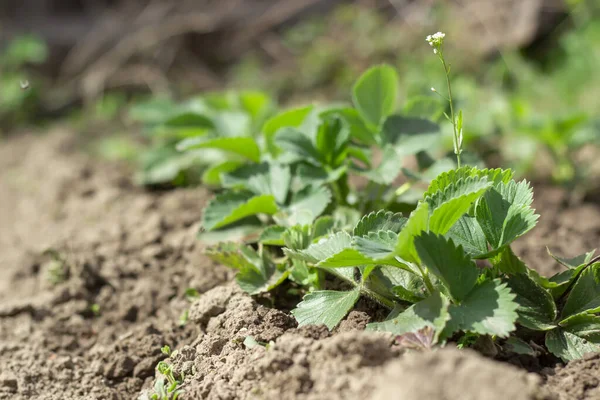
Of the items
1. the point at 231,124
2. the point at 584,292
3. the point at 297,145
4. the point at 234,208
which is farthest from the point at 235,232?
the point at 584,292

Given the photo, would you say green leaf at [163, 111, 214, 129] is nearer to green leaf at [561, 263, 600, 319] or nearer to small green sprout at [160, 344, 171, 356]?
small green sprout at [160, 344, 171, 356]

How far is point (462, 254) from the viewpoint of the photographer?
4.45 ft

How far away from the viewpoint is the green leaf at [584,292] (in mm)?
1483

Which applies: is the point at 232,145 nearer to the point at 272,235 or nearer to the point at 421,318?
the point at 272,235

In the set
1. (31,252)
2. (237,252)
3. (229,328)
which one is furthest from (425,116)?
(31,252)

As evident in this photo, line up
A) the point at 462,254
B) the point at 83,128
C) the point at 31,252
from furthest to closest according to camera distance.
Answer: the point at 83,128
the point at 31,252
the point at 462,254

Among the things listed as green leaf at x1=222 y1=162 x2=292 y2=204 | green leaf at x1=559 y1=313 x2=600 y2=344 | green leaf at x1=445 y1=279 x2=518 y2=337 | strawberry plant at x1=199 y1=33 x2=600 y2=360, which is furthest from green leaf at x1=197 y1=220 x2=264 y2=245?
green leaf at x1=559 y1=313 x2=600 y2=344

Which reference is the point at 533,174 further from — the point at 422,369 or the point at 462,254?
the point at 422,369

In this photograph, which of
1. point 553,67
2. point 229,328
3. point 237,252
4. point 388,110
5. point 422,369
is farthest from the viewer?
point 553,67

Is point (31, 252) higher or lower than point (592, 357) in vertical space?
lower

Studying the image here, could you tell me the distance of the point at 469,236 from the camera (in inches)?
58.6

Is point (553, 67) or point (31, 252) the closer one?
point (31, 252)

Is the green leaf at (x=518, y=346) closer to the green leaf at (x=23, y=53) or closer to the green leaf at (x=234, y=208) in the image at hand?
the green leaf at (x=234, y=208)

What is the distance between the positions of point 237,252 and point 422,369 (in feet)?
2.80
